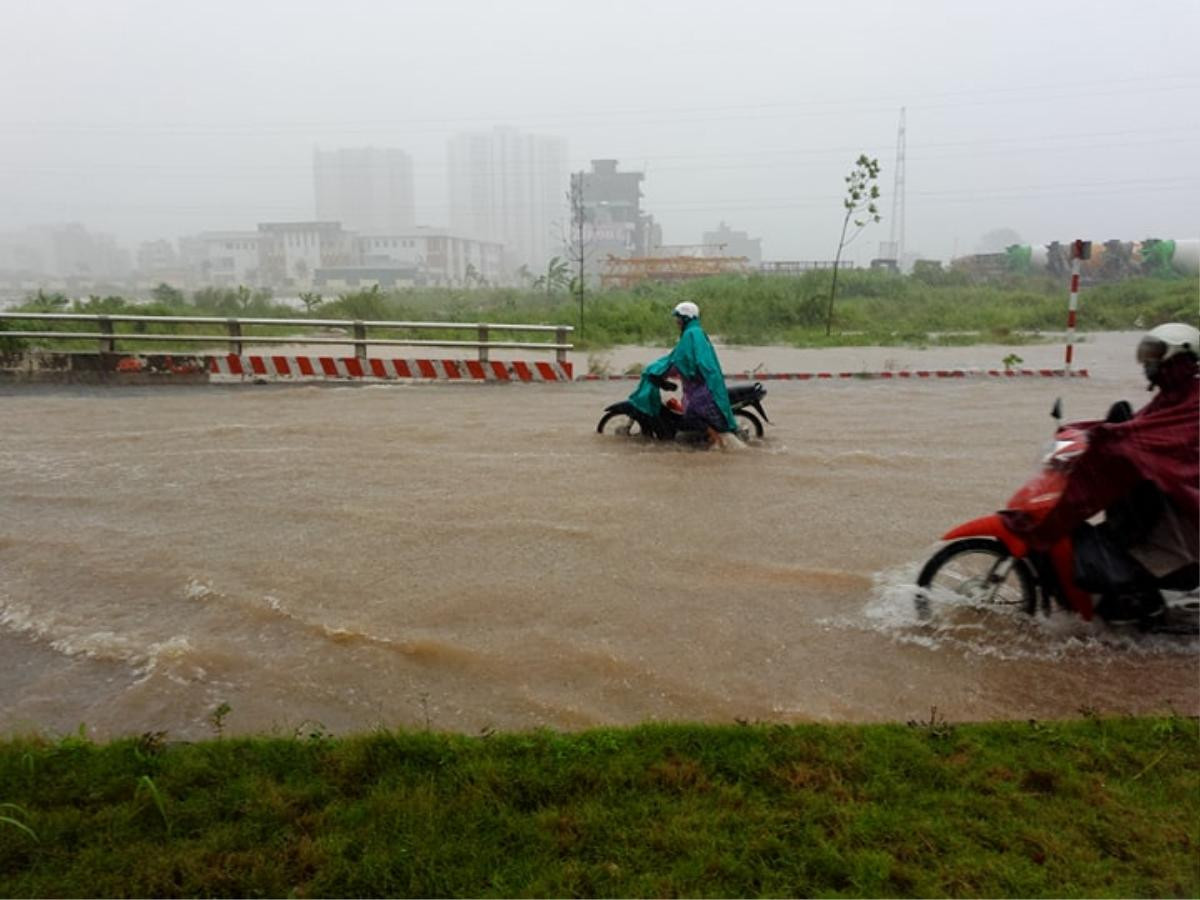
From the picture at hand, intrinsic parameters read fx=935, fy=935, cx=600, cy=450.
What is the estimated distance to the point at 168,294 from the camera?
29797mm

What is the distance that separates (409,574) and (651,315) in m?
22.1

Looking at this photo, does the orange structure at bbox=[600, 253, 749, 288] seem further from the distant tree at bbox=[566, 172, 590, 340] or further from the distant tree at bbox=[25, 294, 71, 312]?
the distant tree at bbox=[25, 294, 71, 312]

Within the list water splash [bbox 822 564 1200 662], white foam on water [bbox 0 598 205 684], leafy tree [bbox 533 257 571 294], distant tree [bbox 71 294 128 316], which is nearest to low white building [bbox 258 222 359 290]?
leafy tree [bbox 533 257 571 294]

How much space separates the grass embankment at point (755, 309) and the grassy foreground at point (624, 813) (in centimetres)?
1413

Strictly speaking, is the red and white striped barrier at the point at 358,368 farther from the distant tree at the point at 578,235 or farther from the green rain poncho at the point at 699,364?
the distant tree at the point at 578,235

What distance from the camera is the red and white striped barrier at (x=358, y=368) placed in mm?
14406

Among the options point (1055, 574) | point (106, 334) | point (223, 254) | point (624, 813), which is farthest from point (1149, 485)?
point (223, 254)

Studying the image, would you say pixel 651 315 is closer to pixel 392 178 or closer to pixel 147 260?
pixel 147 260

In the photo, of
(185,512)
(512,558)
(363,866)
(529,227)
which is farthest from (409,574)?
(529,227)

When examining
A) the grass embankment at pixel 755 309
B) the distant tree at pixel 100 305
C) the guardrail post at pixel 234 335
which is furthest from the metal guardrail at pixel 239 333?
the distant tree at pixel 100 305

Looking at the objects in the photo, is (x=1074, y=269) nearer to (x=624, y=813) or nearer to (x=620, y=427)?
(x=620, y=427)

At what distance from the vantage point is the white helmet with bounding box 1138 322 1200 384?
4.12m

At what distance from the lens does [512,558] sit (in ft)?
20.4

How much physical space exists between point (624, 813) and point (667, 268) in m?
45.0
